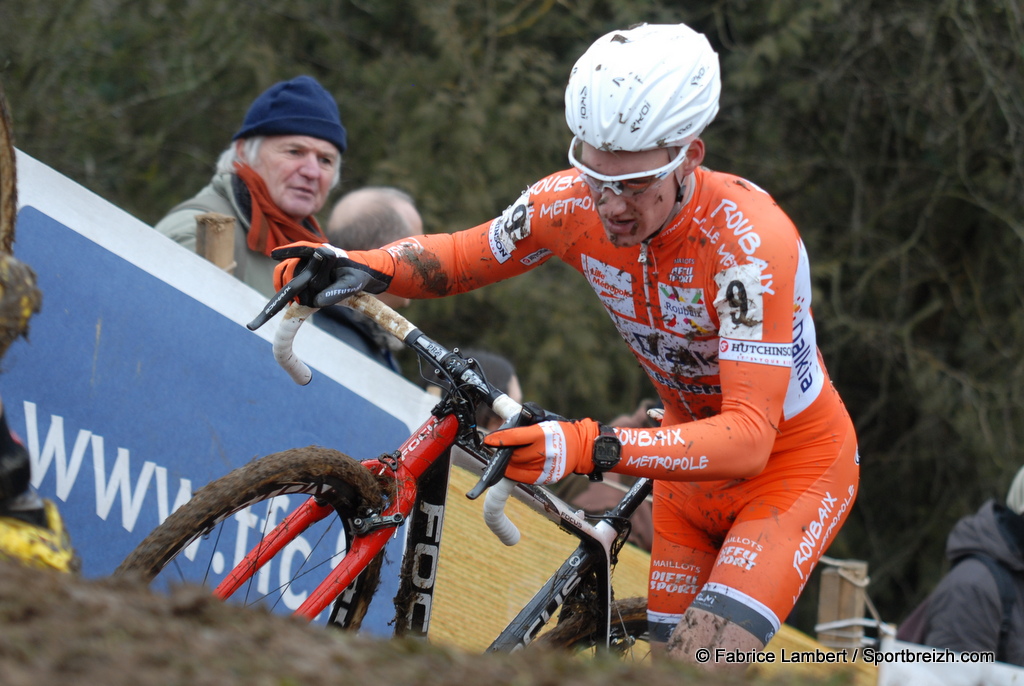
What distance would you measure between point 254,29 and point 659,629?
627cm

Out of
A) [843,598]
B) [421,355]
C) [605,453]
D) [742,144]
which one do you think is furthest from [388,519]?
[742,144]

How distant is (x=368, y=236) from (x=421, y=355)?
2015 mm

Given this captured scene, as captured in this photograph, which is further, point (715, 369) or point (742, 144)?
point (742, 144)

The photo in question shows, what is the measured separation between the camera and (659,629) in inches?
134

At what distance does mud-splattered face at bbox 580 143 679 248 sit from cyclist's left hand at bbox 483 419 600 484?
65 centimetres

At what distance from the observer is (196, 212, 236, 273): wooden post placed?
414cm

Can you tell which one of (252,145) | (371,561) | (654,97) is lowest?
(371,561)

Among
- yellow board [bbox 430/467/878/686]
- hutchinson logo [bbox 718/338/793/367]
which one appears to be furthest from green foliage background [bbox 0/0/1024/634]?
hutchinson logo [bbox 718/338/793/367]

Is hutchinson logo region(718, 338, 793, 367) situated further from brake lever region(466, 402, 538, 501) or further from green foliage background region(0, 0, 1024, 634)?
green foliage background region(0, 0, 1024, 634)

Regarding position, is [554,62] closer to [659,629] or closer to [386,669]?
[659,629]

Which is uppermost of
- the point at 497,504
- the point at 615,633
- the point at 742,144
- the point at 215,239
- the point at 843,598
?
the point at 742,144

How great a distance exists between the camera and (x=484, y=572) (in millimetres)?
4535

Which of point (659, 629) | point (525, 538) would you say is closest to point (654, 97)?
point (659, 629)

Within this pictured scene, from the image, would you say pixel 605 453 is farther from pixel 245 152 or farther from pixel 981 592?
pixel 245 152
